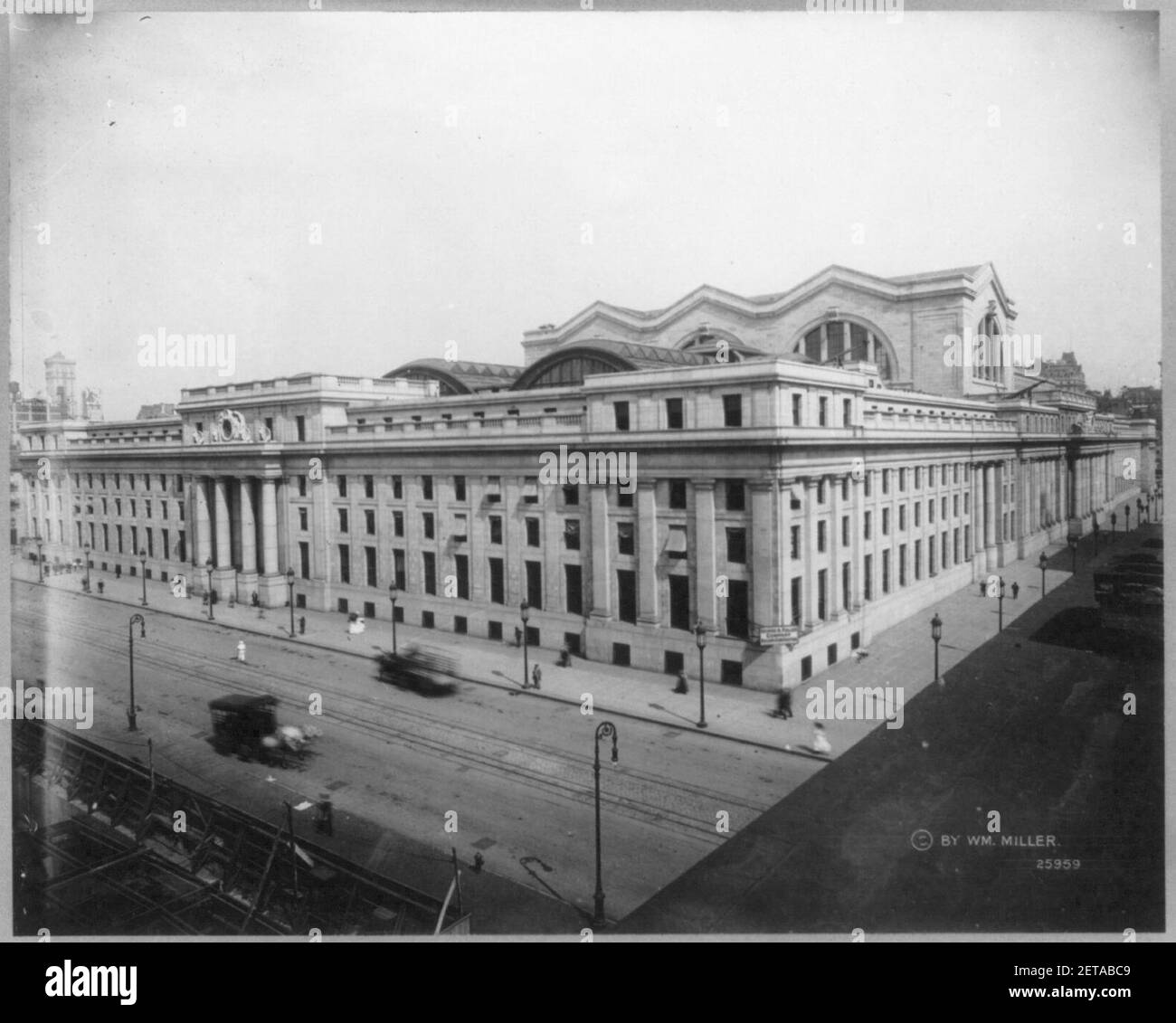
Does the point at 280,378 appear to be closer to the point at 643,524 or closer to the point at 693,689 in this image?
the point at 643,524

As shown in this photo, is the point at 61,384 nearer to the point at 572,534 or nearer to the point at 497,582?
the point at 497,582

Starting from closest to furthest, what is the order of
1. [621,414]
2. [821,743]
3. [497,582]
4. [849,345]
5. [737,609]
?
1. [821,743]
2. [737,609]
3. [621,414]
4. [497,582]
5. [849,345]

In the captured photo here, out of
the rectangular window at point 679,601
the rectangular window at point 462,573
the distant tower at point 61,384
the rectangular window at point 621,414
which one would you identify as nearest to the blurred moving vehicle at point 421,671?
the rectangular window at point 462,573

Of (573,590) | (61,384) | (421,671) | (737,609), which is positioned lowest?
(421,671)

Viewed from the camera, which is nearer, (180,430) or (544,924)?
(544,924)

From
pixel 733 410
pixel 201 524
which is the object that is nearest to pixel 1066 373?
pixel 733 410

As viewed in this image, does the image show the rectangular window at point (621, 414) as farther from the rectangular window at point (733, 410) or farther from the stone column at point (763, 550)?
the stone column at point (763, 550)
